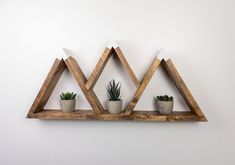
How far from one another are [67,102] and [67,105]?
0.02 meters

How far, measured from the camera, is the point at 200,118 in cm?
96

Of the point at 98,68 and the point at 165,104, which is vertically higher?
the point at 98,68

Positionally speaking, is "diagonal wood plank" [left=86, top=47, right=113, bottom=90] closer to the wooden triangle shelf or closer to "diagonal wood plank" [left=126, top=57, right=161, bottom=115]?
the wooden triangle shelf

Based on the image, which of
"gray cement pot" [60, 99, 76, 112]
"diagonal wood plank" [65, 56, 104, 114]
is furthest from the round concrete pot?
"gray cement pot" [60, 99, 76, 112]

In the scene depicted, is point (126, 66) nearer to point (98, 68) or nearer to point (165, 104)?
point (98, 68)

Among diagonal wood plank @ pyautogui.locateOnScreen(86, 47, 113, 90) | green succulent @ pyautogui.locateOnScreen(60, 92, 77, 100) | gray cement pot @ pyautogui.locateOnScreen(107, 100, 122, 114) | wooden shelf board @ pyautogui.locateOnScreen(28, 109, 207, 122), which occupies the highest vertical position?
diagonal wood plank @ pyautogui.locateOnScreen(86, 47, 113, 90)

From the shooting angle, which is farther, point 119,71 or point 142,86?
point 119,71

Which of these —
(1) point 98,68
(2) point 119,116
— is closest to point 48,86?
(1) point 98,68

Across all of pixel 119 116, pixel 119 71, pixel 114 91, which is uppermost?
pixel 119 71

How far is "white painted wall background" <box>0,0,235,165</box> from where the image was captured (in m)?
1.04

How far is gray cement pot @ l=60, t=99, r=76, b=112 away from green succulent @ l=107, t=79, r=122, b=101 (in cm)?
18

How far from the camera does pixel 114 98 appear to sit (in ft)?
3.27
